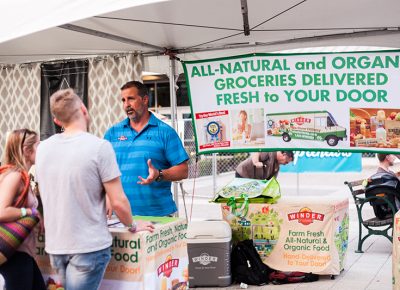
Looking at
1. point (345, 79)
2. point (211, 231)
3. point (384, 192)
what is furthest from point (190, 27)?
point (384, 192)

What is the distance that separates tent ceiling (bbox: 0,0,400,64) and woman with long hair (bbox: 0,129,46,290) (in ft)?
2.83

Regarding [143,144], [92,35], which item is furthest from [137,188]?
[92,35]

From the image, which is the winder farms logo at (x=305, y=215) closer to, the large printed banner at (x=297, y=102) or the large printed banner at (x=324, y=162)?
the large printed banner at (x=297, y=102)

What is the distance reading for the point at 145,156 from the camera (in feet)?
15.8

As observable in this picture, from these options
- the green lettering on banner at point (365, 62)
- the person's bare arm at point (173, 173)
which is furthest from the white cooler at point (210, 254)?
the green lettering on banner at point (365, 62)

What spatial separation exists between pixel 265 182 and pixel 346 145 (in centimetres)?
126

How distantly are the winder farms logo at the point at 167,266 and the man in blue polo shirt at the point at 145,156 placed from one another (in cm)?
94

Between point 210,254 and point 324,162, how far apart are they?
6.65m

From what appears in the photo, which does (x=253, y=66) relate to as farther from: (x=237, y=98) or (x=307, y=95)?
(x=307, y=95)

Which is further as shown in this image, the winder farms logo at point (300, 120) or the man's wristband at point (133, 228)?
the winder farms logo at point (300, 120)

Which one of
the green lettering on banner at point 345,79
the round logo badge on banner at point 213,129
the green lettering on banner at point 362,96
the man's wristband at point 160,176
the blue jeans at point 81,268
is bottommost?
the blue jeans at point 81,268

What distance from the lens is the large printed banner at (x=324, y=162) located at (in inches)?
476

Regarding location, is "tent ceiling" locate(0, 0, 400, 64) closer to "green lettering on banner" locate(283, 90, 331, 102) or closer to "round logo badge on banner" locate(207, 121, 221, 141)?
"green lettering on banner" locate(283, 90, 331, 102)

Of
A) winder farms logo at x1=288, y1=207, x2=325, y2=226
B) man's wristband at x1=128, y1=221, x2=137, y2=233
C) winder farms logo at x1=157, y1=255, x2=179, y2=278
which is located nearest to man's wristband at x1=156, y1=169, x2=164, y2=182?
winder farms logo at x1=157, y1=255, x2=179, y2=278
